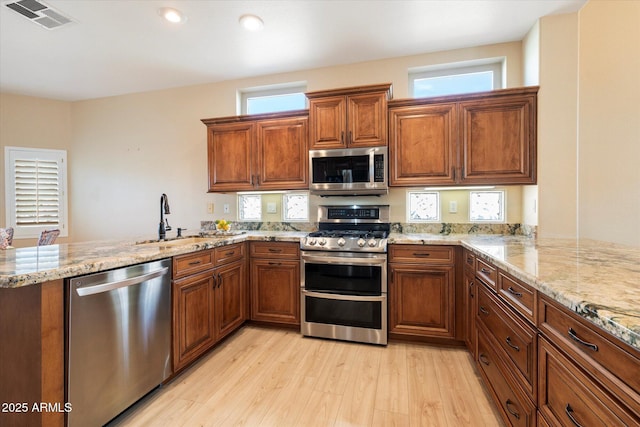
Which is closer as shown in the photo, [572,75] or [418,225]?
[572,75]

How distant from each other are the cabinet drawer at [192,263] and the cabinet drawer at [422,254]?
1.51 meters

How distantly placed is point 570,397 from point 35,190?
5.63 m

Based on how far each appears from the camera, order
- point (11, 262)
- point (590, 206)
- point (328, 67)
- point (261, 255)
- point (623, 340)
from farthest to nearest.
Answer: point (328, 67)
point (261, 255)
point (590, 206)
point (11, 262)
point (623, 340)

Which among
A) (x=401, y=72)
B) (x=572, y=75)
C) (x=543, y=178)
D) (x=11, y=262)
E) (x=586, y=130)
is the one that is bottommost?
(x=11, y=262)

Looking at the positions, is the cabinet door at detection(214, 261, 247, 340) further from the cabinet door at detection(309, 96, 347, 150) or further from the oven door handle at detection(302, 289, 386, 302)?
the cabinet door at detection(309, 96, 347, 150)

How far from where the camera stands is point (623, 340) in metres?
0.64

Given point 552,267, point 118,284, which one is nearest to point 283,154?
point 118,284

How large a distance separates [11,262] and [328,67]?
9.98 ft

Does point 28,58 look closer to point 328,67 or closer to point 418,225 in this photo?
point 328,67

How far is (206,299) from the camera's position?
219 centimetres

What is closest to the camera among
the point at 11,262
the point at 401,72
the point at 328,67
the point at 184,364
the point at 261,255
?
the point at 11,262

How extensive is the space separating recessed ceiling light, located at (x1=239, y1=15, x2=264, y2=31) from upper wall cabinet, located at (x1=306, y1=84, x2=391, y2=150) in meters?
0.70

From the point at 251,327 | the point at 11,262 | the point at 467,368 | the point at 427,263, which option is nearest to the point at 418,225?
the point at 427,263

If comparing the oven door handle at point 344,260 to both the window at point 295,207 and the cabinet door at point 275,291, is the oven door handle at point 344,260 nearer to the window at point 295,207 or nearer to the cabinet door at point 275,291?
the cabinet door at point 275,291
